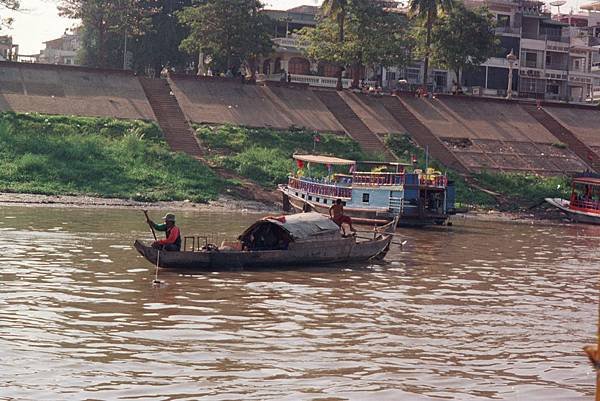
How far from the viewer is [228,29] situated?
182 feet

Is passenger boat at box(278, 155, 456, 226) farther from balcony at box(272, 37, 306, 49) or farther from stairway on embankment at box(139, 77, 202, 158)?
balcony at box(272, 37, 306, 49)

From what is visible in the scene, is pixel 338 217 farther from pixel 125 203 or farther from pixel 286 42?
pixel 286 42

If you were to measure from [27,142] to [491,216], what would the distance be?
61.2 ft

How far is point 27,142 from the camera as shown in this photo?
42719 mm

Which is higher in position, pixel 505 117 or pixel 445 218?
pixel 505 117

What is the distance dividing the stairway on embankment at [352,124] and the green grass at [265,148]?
2.91 ft

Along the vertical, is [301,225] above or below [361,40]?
below

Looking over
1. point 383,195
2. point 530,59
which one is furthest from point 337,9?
point 530,59

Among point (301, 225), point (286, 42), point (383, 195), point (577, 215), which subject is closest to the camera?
point (301, 225)

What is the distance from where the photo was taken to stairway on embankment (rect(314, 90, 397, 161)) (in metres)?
50.4

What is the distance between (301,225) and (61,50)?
75.6 m

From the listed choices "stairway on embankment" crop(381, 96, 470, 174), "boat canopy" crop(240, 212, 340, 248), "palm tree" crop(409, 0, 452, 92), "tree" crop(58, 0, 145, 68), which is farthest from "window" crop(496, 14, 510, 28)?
"boat canopy" crop(240, 212, 340, 248)

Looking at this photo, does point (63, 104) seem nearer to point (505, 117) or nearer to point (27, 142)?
point (27, 142)

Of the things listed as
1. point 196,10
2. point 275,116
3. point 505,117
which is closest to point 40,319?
point 275,116
